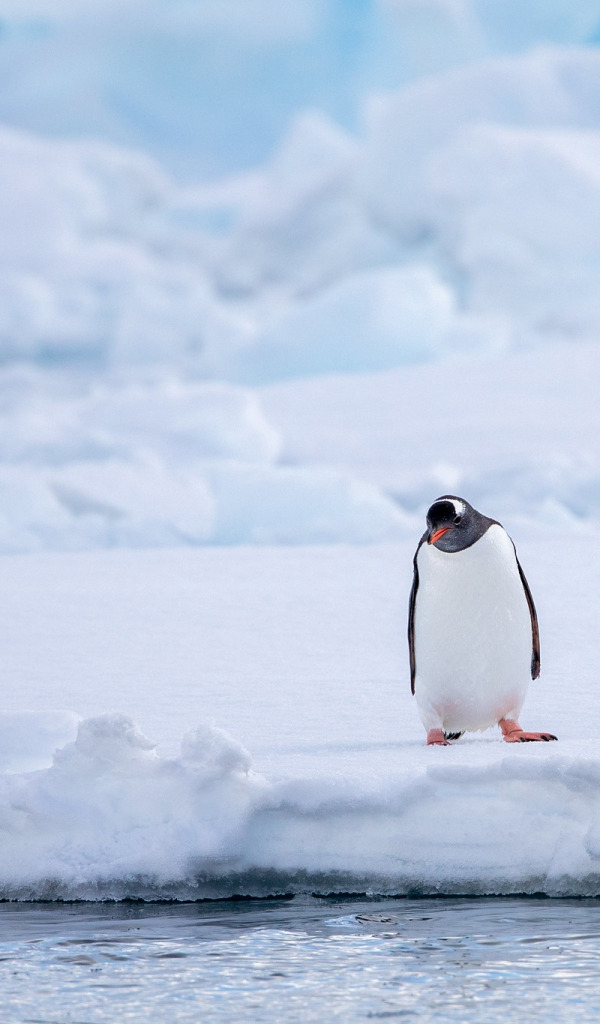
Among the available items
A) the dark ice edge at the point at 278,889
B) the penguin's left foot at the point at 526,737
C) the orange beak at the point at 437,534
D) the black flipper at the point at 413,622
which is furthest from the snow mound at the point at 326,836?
the black flipper at the point at 413,622

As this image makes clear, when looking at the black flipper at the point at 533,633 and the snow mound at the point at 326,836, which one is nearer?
the snow mound at the point at 326,836

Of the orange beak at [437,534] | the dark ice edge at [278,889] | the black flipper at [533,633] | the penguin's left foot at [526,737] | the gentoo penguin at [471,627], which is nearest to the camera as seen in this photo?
the dark ice edge at [278,889]

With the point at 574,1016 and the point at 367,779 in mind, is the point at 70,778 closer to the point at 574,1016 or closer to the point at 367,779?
the point at 367,779

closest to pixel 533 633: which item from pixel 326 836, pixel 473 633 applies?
pixel 473 633

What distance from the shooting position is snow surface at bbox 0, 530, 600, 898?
3059 millimetres

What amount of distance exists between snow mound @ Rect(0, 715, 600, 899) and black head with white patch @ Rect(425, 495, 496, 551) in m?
1.19

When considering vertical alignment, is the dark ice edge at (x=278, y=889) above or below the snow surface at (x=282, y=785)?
below

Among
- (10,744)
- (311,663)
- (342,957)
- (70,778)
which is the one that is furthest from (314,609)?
(342,957)

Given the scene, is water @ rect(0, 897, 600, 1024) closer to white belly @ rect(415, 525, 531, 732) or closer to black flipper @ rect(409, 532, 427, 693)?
white belly @ rect(415, 525, 531, 732)

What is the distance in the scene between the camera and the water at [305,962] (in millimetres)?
2170

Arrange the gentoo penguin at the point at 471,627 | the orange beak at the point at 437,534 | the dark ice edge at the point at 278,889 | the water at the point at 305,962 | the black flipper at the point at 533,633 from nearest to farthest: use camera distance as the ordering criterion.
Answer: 1. the water at the point at 305,962
2. the dark ice edge at the point at 278,889
3. the orange beak at the point at 437,534
4. the gentoo penguin at the point at 471,627
5. the black flipper at the point at 533,633

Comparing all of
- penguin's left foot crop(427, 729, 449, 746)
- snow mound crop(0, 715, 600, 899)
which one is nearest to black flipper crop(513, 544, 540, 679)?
penguin's left foot crop(427, 729, 449, 746)

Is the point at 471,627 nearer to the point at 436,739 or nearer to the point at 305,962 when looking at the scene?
the point at 436,739

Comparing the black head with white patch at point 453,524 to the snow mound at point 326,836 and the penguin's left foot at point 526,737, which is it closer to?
the penguin's left foot at point 526,737
